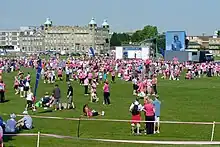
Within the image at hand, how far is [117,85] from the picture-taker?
41625mm

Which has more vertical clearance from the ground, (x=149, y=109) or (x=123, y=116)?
→ (x=149, y=109)

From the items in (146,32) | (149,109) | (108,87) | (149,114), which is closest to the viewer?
(149,109)

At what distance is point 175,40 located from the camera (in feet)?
226

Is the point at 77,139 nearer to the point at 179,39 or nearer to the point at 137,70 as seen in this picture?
the point at 137,70

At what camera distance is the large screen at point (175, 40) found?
2670 inches

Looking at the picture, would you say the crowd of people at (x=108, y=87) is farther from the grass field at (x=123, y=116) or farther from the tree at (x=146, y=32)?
the tree at (x=146, y=32)

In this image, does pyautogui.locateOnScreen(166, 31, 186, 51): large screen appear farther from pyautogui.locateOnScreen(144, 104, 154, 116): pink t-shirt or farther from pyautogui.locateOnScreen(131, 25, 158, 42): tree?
pyautogui.locateOnScreen(131, 25, 158, 42): tree

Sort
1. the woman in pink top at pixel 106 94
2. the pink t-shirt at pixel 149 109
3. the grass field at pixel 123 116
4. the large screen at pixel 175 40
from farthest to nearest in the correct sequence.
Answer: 1. the large screen at pixel 175 40
2. the woman in pink top at pixel 106 94
3. the pink t-shirt at pixel 149 109
4. the grass field at pixel 123 116

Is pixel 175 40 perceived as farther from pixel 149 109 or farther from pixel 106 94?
pixel 149 109

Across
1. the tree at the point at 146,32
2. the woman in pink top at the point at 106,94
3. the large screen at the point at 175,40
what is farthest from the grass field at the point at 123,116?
the tree at the point at 146,32

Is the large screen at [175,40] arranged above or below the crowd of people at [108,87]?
above

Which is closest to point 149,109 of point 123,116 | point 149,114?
point 149,114

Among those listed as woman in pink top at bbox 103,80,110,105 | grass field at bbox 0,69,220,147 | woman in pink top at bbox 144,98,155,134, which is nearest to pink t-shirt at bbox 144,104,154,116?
woman in pink top at bbox 144,98,155,134

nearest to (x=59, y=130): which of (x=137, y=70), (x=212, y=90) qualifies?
(x=212, y=90)
